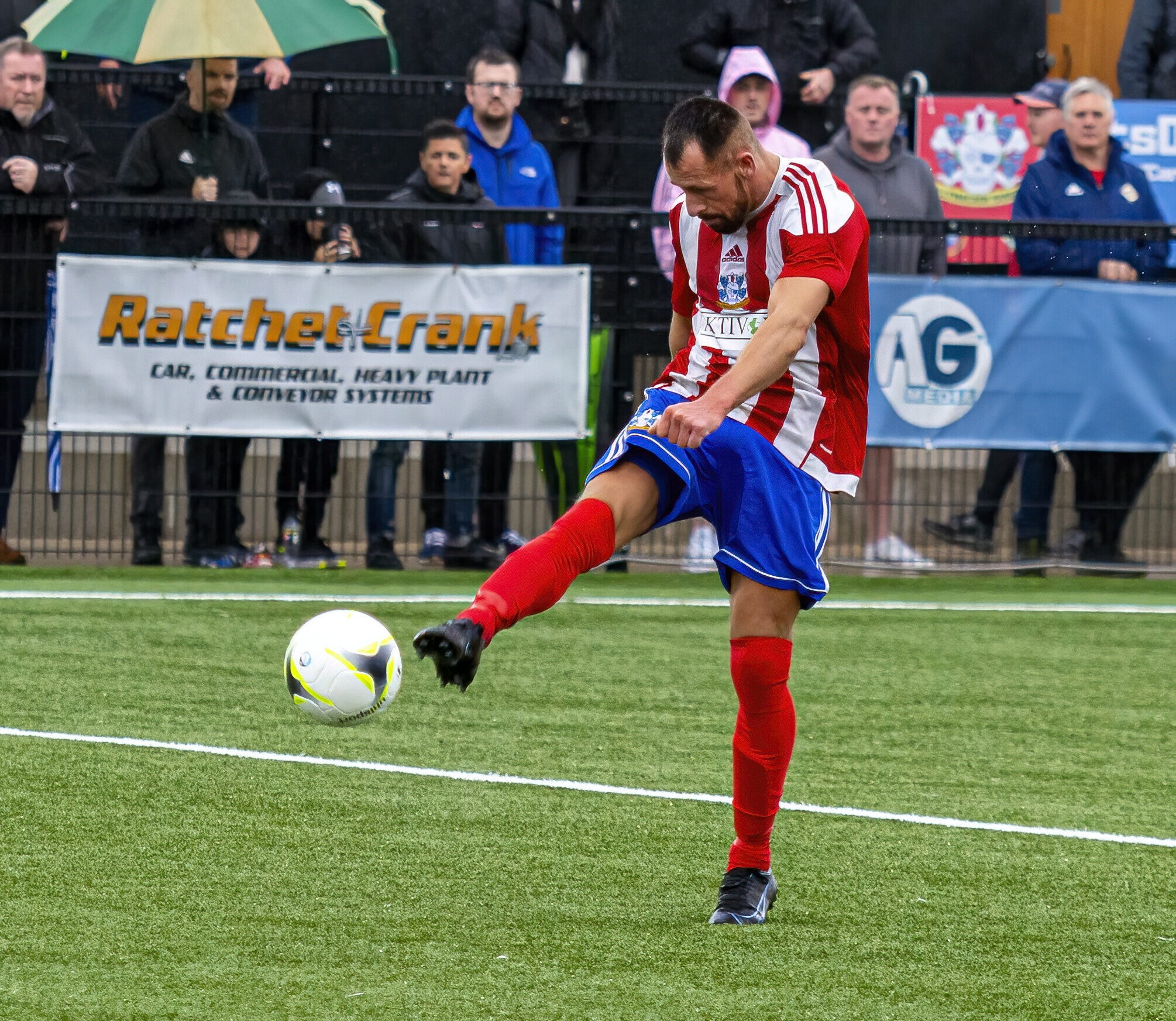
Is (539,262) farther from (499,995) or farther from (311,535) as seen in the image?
(499,995)

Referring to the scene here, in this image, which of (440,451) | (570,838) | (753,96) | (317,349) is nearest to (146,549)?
(317,349)

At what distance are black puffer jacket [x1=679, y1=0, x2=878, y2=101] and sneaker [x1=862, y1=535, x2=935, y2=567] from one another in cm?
337

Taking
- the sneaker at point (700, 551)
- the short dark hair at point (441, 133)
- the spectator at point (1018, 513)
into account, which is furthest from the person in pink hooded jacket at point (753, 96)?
the spectator at point (1018, 513)

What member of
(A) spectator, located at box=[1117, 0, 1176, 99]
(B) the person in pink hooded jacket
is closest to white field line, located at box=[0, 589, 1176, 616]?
(B) the person in pink hooded jacket

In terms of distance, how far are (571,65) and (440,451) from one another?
159 inches

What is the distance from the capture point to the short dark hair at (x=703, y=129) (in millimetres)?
4293

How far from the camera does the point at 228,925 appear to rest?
4066 millimetres

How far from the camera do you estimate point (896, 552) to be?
34.8 feet

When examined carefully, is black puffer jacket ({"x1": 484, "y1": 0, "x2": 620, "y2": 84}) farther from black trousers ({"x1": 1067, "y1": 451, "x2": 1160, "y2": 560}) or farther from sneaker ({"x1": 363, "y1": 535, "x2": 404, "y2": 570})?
black trousers ({"x1": 1067, "y1": 451, "x2": 1160, "y2": 560})

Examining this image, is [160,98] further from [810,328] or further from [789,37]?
[810,328]

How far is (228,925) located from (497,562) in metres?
6.28

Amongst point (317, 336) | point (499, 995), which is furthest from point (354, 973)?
point (317, 336)

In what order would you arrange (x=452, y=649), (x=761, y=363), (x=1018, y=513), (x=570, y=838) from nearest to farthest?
1. (x=452, y=649)
2. (x=761, y=363)
3. (x=570, y=838)
4. (x=1018, y=513)

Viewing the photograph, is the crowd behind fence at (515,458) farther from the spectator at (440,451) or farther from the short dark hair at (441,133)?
the short dark hair at (441,133)
